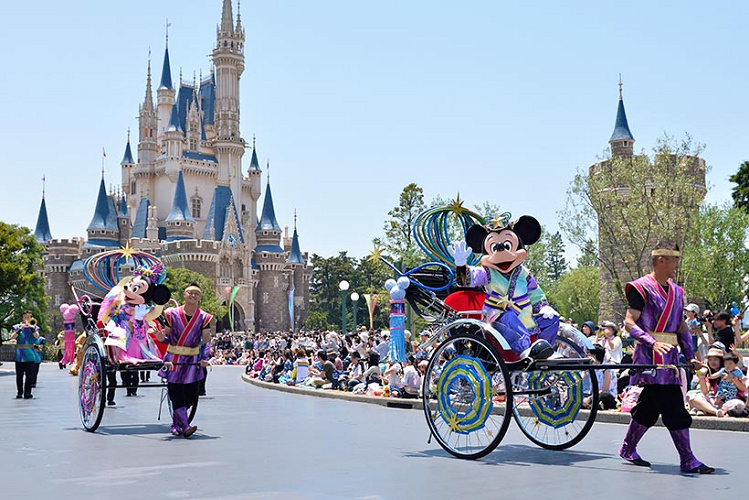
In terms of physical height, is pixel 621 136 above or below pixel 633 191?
above

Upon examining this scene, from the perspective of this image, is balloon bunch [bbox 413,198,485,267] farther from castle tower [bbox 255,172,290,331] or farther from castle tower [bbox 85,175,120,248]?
castle tower [bbox 85,175,120,248]

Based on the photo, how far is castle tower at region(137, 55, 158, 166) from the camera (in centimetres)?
8506

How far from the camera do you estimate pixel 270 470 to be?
719 centimetres

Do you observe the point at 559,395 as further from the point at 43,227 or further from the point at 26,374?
the point at 43,227

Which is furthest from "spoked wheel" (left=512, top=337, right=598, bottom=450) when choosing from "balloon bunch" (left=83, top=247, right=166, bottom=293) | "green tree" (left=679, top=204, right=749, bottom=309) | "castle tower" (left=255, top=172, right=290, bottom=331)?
"castle tower" (left=255, top=172, right=290, bottom=331)

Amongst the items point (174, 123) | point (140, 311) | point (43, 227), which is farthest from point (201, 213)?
point (140, 311)

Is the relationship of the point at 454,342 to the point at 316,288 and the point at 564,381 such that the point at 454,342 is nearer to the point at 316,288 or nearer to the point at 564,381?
the point at 564,381

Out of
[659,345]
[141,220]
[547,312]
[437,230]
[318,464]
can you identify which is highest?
[141,220]

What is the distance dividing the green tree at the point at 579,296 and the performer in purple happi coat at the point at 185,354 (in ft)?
151

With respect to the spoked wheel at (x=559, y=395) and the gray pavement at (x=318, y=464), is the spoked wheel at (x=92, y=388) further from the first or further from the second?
the spoked wheel at (x=559, y=395)

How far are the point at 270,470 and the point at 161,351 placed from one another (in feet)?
15.0

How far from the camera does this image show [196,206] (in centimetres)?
8150

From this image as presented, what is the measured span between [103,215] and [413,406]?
71777 millimetres

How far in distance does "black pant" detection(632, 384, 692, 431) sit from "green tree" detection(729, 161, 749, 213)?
126 feet
